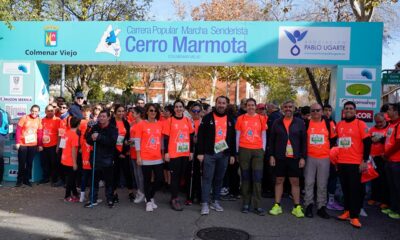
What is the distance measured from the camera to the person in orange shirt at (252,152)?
688 centimetres

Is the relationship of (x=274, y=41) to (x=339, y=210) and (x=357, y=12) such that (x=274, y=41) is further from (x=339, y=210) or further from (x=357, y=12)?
(x=357, y=12)

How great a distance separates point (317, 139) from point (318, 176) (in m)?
0.62

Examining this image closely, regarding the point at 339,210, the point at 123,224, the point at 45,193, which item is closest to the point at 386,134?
the point at 339,210

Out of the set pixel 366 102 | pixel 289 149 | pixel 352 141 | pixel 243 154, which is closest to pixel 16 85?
pixel 243 154

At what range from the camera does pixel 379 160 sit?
7.55 metres

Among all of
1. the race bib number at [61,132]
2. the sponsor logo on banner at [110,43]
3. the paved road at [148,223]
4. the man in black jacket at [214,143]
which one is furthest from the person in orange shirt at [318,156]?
the race bib number at [61,132]

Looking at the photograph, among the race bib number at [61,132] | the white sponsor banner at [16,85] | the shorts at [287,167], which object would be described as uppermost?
the white sponsor banner at [16,85]

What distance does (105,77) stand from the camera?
81.4ft

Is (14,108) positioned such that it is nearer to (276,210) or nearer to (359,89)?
(276,210)

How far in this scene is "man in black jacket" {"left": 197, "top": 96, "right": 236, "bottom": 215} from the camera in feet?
22.6

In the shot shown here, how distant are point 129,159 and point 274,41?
3.84m

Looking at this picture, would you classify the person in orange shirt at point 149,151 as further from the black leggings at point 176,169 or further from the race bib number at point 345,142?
the race bib number at point 345,142

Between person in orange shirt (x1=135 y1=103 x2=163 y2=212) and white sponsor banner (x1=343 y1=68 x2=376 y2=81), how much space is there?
3.93m

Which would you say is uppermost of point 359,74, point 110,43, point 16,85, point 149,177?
point 110,43
